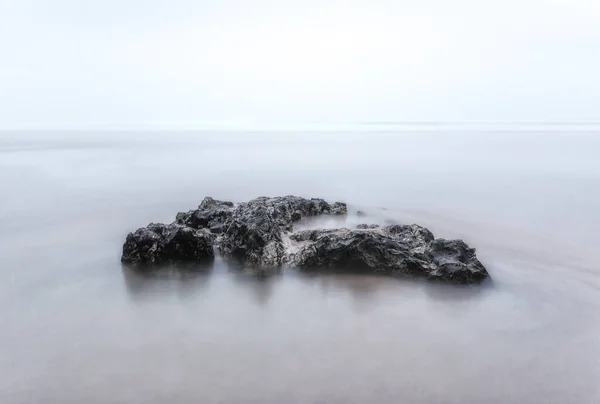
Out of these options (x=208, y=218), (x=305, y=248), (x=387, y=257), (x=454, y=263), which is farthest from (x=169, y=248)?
(x=454, y=263)

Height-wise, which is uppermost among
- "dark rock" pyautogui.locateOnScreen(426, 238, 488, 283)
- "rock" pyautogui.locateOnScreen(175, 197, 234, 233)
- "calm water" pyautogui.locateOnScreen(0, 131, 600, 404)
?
"rock" pyautogui.locateOnScreen(175, 197, 234, 233)

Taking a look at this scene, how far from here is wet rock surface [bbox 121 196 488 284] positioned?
24.7 ft

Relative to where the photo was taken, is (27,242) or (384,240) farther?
(27,242)

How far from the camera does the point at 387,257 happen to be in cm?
761

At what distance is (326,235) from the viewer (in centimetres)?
800

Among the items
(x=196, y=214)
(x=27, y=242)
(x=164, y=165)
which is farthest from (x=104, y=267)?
(x=164, y=165)

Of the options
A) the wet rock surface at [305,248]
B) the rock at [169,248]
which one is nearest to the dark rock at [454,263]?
the wet rock surface at [305,248]

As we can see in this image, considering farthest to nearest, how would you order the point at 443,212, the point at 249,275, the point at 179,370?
the point at 443,212 < the point at 249,275 < the point at 179,370

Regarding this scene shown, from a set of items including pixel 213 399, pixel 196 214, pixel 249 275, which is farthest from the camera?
pixel 196 214

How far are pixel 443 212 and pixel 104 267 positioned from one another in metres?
8.66

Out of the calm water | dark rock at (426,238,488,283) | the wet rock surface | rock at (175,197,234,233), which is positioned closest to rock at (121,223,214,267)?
the wet rock surface

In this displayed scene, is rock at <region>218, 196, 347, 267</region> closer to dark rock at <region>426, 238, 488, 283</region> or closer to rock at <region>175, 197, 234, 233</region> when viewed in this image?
rock at <region>175, 197, 234, 233</region>

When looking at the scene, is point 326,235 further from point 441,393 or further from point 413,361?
point 441,393

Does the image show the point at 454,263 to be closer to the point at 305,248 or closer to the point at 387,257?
the point at 387,257
